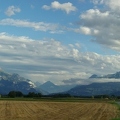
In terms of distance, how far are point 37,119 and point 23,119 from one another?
1901 millimetres

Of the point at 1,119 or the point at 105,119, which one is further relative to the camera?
the point at 105,119

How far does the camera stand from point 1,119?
42.8 meters

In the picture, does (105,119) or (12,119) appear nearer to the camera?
(12,119)

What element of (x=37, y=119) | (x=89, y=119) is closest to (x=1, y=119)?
(x=37, y=119)

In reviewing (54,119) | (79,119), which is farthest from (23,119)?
(79,119)

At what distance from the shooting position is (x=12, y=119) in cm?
4350

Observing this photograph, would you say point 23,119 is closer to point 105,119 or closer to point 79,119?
point 79,119

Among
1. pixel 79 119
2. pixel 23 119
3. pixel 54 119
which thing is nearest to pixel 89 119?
pixel 79 119

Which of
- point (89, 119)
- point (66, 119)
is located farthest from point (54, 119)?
point (89, 119)

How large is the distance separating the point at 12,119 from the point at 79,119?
943cm

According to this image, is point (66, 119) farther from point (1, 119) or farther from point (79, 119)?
point (1, 119)

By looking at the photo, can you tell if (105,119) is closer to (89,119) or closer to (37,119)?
(89,119)

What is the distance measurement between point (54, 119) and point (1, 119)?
7238 millimetres

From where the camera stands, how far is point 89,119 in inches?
1802
